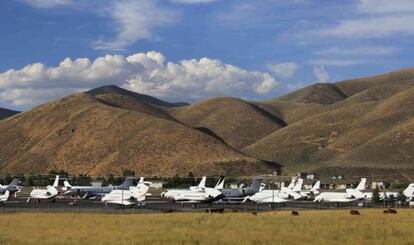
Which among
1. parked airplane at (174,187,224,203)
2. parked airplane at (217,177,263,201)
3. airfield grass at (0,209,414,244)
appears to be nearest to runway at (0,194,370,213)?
parked airplane at (174,187,224,203)

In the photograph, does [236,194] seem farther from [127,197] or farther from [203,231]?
[203,231]

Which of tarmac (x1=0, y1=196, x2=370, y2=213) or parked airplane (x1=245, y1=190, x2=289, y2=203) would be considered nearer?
tarmac (x1=0, y1=196, x2=370, y2=213)

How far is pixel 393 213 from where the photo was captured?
6662 centimetres

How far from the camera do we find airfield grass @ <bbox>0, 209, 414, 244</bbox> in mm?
37250

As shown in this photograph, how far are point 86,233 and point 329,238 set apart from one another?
1538cm

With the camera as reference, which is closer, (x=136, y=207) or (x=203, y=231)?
(x=203, y=231)

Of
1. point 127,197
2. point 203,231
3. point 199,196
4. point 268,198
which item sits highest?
point 199,196

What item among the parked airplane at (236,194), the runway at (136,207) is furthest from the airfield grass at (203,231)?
the parked airplane at (236,194)

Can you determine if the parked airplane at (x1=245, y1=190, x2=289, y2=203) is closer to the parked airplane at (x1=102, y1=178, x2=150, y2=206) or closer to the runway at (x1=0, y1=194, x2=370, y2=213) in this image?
the runway at (x1=0, y1=194, x2=370, y2=213)

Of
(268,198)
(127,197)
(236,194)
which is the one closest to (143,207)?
(127,197)

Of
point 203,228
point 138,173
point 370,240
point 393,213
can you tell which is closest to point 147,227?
point 203,228

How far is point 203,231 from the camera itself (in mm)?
43531

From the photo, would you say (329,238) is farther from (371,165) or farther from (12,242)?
(371,165)

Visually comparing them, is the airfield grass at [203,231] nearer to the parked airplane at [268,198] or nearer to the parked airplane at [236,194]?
the parked airplane at [268,198]
